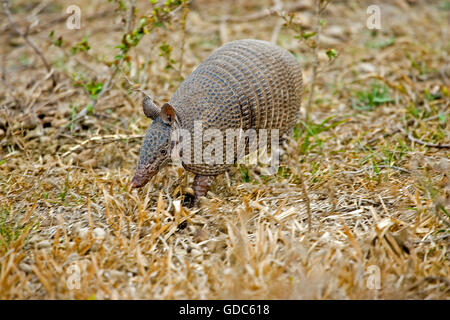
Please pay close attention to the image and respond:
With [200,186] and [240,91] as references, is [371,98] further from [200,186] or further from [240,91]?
[200,186]

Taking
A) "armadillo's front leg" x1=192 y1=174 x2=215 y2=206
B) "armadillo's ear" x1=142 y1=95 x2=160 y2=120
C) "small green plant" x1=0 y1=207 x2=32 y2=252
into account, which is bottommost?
"small green plant" x1=0 y1=207 x2=32 y2=252

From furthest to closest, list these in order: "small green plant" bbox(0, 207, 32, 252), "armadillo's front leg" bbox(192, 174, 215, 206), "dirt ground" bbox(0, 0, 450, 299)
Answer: "armadillo's front leg" bbox(192, 174, 215, 206) → "small green plant" bbox(0, 207, 32, 252) → "dirt ground" bbox(0, 0, 450, 299)

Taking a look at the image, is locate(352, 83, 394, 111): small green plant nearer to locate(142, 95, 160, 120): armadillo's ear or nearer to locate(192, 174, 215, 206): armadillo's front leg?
locate(192, 174, 215, 206): armadillo's front leg

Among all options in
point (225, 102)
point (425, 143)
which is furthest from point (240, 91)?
point (425, 143)

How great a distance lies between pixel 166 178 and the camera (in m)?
5.20

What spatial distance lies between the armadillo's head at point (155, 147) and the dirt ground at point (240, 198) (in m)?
0.34

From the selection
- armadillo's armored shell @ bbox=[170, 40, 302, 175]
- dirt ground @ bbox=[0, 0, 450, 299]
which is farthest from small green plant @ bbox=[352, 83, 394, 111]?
armadillo's armored shell @ bbox=[170, 40, 302, 175]

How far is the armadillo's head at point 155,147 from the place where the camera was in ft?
14.3

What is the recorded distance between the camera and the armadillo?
440 centimetres

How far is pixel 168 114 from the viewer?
432 centimetres

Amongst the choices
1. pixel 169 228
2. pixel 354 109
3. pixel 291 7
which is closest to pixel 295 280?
pixel 169 228

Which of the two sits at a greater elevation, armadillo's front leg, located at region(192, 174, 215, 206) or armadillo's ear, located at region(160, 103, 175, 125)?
armadillo's ear, located at region(160, 103, 175, 125)

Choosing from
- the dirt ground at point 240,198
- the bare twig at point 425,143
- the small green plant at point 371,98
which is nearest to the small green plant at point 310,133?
the dirt ground at point 240,198

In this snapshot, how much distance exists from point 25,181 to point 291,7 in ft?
25.3
